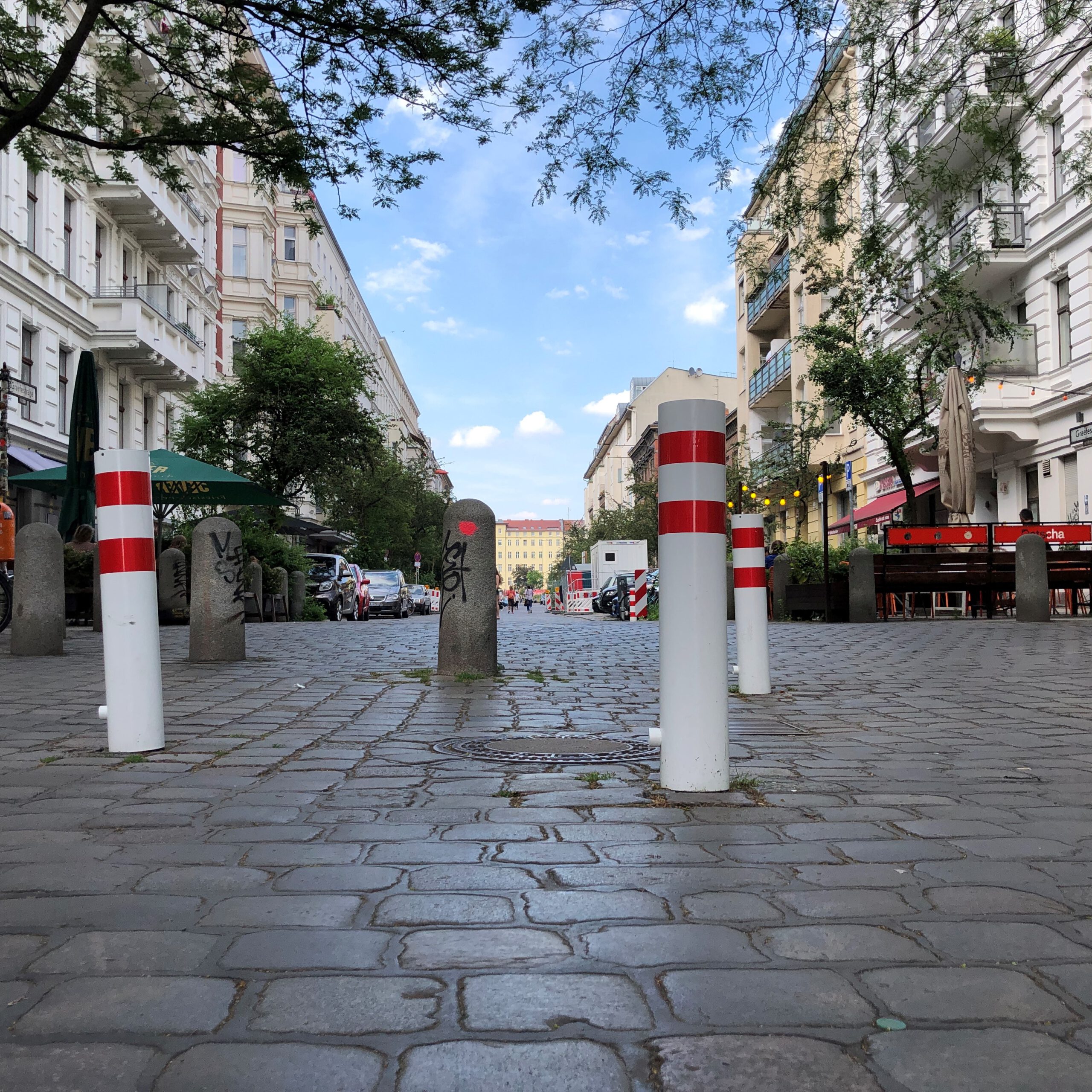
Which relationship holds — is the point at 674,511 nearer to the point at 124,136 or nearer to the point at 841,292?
the point at 124,136

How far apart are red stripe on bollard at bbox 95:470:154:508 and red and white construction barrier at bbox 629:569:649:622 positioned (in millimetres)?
23497

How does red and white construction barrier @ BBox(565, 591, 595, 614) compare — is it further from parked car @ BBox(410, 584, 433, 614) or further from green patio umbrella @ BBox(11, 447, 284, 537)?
green patio umbrella @ BBox(11, 447, 284, 537)

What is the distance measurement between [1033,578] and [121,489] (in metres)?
15.3

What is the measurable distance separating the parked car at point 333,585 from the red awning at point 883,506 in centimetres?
1392

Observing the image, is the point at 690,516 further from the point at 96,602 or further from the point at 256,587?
the point at 256,587

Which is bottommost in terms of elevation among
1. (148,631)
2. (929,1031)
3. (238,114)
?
(929,1031)

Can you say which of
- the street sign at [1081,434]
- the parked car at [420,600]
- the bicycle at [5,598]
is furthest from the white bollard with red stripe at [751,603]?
the parked car at [420,600]

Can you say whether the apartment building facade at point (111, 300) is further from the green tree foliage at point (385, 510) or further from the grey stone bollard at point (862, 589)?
the grey stone bollard at point (862, 589)

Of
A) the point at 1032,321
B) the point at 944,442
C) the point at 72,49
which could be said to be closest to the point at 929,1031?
the point at 72,49

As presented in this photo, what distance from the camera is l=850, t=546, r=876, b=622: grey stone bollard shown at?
19.9 m

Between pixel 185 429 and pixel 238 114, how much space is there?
20.9m

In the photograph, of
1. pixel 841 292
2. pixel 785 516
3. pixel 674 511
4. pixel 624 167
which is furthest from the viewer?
pixel 785 516

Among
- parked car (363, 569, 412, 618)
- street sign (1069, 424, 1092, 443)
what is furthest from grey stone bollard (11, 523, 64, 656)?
parked car (363, 569, 412, 618)

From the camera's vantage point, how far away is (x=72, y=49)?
31.6 ft
